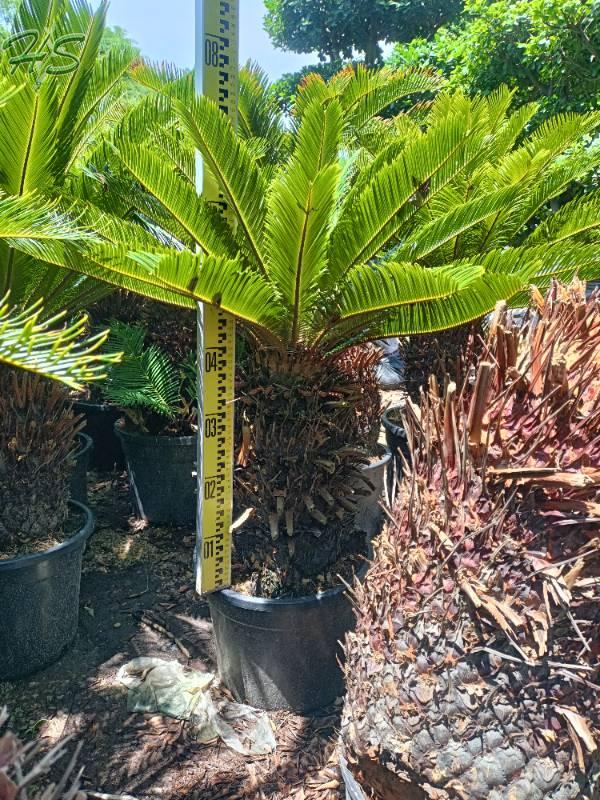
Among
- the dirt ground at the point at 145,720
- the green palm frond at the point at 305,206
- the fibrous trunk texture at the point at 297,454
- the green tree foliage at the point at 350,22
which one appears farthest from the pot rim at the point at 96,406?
the green tree foliage at the point at 350,22

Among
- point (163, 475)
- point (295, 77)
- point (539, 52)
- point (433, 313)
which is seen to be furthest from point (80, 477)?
point (295, 77)

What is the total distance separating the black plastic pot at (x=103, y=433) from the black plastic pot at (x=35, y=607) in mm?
2096

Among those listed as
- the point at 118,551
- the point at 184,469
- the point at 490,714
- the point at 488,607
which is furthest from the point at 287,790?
the point at 184,469

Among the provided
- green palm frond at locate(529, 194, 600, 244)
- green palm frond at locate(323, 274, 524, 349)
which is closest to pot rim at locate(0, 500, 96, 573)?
green palm frond at locate(323, 274, 524, 349)

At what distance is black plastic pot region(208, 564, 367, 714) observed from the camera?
2250 millimetres

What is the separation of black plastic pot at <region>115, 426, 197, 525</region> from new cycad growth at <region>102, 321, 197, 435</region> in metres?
0.14

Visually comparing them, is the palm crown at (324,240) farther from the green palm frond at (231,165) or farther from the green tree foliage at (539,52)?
the green tree foliage at (539,52)

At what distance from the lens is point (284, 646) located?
2281mm

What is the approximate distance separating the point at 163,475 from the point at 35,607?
141 cm

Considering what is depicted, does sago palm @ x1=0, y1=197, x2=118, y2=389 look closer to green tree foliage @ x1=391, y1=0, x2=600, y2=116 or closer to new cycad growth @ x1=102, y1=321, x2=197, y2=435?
new cycad growth @ x1=102, y1=321, x2=197, y2=435

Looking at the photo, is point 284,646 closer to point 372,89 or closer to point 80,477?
point 80,477

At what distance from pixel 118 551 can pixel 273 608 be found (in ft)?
5.36

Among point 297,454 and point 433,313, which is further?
point 297,454

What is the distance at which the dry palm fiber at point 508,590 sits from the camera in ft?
3.91
